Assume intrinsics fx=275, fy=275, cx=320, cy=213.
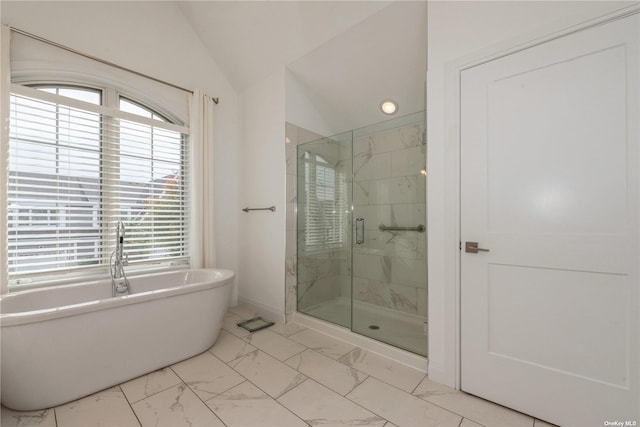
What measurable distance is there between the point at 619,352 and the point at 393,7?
96.7 inches

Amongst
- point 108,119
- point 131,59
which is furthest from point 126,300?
point 131,59

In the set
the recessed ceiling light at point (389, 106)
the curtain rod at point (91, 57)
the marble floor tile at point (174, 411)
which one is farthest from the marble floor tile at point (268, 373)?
the curtain rod at point (91, 57)

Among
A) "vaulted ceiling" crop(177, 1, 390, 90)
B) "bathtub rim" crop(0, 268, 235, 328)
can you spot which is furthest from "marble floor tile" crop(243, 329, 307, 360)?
"vaulted ceiling" crop(177, 1, 390, 90)

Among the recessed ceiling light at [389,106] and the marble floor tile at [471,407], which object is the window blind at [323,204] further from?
the marble floor tile at [471,407]

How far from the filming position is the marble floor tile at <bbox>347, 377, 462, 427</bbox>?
1435 millimetres

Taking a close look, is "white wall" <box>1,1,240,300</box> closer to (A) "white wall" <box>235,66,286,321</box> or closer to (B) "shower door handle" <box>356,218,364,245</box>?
(A) "white wall" <box>235,66,286,321</box>

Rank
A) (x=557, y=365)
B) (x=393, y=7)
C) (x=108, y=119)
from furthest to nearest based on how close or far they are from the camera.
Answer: (x=108, y=119), (x=393, y=7), (x=557, y=365)

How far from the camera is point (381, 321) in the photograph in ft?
8.13

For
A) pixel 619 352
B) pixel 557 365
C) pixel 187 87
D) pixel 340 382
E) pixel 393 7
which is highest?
pixel 393 7

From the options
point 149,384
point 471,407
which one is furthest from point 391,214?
point 149,384

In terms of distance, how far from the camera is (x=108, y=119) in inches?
96.7

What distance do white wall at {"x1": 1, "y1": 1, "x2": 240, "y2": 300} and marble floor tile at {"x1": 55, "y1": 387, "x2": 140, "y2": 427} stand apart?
1.65m

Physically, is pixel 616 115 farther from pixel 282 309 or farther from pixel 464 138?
pixel 282 309

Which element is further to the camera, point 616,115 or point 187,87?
point 187,87
